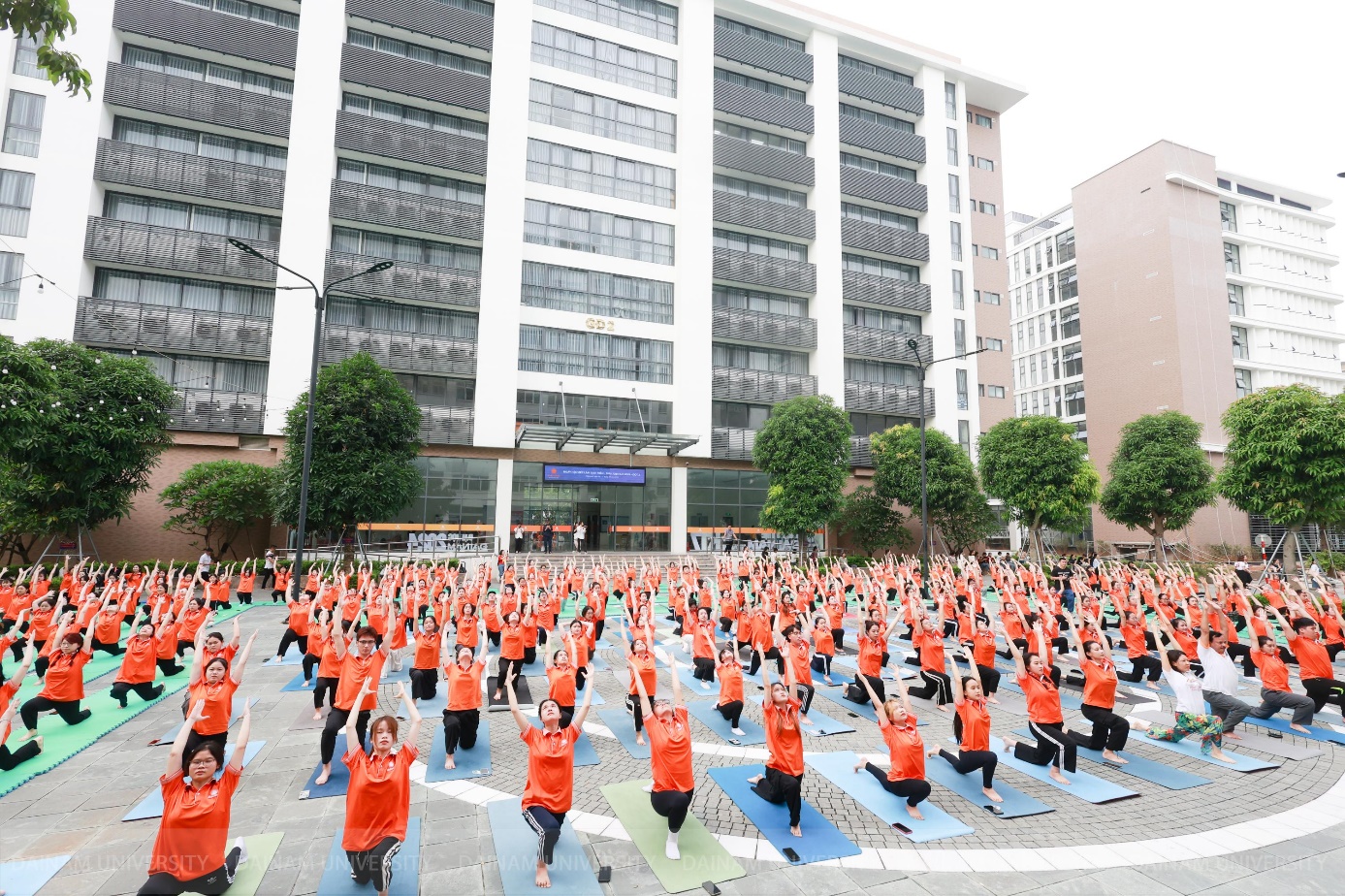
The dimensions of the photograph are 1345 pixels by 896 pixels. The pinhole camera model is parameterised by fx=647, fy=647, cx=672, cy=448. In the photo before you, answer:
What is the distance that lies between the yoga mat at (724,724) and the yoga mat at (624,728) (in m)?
0.89

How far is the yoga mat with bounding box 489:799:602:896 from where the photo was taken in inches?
220

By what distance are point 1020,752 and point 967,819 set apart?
7.28 feet

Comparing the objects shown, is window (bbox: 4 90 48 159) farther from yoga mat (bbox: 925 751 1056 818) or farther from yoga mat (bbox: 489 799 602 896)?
yoga mat (bbox: 925 751 1056 818)

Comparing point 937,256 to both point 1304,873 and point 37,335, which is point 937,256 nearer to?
point 1304,873

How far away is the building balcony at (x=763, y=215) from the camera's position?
127 feet

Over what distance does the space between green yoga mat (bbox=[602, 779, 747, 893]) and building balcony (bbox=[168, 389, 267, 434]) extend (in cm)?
2940

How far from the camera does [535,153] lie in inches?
1404

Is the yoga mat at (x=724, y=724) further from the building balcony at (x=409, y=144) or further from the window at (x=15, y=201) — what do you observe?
the window at (x=15, y=201)

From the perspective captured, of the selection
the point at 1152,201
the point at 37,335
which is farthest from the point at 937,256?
the point at 37,335

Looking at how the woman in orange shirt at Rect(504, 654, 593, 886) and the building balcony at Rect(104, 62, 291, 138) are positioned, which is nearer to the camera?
the woman in orange shirt at Rect(504, 654, 593, 886)

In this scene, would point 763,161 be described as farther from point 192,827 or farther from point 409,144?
point 192,827

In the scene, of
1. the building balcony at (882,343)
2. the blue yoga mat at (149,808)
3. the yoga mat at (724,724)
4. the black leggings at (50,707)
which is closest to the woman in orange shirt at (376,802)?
the blue yoga mat at (149,808)

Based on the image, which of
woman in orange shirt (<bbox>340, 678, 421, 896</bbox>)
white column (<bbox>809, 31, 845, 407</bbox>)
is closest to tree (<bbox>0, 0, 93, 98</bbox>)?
woman in orange shirt (<bbox>340, 678, 421, 896</bbox>)

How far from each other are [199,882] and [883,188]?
4648 centimetres
